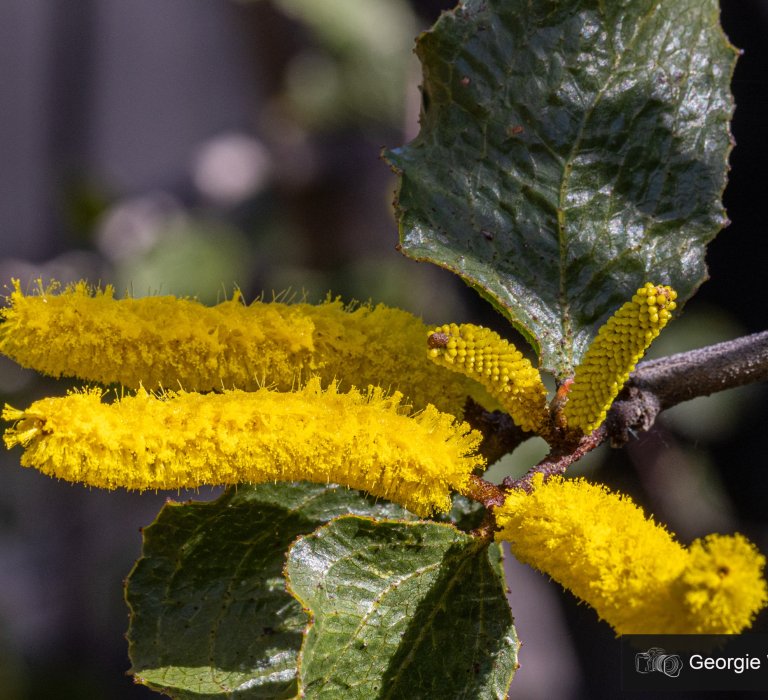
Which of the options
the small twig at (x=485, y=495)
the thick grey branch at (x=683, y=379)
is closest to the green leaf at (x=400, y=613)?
the small twig at (x=485, y=495)

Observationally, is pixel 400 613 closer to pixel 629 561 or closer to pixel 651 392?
pixel 629 561

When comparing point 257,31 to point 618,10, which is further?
point 257,31

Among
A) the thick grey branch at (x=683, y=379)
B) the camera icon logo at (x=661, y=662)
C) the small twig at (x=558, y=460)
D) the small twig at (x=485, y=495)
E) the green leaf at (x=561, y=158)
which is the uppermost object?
the green leaf at (x=561, y=158)

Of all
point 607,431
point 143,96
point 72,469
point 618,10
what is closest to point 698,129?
point 618,10

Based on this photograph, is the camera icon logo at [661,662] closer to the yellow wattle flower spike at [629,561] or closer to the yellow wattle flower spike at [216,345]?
the yellow wattle flower spike at [629,561]

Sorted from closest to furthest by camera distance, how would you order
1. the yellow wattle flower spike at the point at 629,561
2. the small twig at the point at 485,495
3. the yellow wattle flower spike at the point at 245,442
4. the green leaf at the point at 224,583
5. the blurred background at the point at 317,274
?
1. the yellow wattle flower spike at the point at 629,561
2. the yellow wattle flower spike at the point at 245,442
3. the small twig at the point at 485,495
4. the green leaf at the point at 224,583
5. the blurred background at the point at 317,274

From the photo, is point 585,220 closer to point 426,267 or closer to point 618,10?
point 618,10
